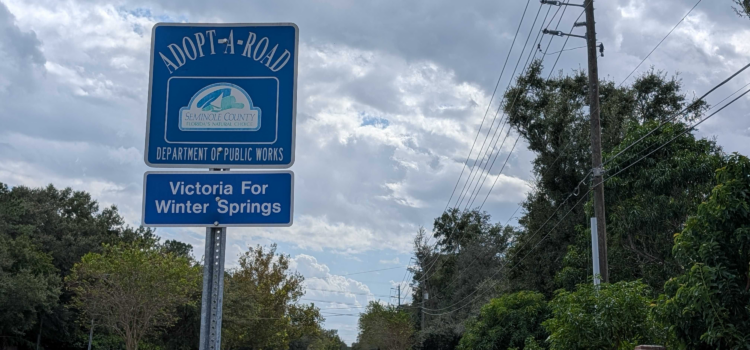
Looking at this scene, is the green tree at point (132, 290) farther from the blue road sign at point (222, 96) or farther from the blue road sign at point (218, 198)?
the blue road sign at point (218, 198)

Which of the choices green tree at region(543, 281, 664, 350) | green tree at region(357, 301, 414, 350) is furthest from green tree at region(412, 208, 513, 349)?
green tree at region(543, 281, 664, 350)

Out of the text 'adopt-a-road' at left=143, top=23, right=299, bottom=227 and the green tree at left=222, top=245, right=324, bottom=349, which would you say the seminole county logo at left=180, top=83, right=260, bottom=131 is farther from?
the green tree at left=222, top=245, right=324, bottom=349

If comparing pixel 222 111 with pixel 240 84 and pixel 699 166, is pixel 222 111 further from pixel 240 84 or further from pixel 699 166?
pixel 699 166

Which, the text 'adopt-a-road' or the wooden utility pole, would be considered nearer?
the text 'adopt-a-road'

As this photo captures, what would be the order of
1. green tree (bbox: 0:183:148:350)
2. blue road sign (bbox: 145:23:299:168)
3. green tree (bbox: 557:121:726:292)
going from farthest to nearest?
green tree (bbox: 0:183:148:350), green tree (bbox: 557:121:726:292), blue road sign (bbox: 145:23:299:168)

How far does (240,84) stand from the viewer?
4578 millimetres

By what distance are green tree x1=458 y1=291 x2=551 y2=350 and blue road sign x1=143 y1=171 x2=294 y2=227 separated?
17.7 metres

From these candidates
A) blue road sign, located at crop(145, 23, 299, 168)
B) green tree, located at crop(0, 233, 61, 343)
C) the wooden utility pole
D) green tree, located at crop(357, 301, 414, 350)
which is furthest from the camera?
A: green tree, located at crop(357, 301, 414, 350)

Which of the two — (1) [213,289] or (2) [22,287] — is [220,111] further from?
(2) [22,287]

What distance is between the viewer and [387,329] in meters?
57.8

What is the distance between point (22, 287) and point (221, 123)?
131 ft

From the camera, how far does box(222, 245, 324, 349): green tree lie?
4103cm

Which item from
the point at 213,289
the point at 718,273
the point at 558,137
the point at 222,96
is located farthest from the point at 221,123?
the point at 558,137

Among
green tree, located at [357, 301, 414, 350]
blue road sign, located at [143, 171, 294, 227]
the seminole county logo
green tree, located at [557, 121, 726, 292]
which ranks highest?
green tree, located at [557, 121, 726, 292]
